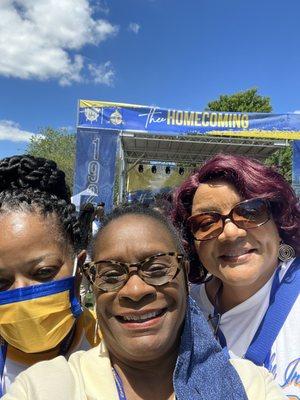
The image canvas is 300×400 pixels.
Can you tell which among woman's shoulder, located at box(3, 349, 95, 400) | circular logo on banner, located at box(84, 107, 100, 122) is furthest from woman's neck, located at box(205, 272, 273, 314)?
circular logo on banner, located at box(84, 107, 100, 122)

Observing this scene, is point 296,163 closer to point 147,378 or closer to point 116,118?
point 116,118

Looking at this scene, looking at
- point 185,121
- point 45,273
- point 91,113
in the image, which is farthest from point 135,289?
point 185,121

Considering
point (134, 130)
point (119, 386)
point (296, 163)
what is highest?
point (134, 130)

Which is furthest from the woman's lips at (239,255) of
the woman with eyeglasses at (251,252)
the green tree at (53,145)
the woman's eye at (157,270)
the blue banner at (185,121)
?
the green tree at (53,145)

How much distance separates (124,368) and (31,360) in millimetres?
518

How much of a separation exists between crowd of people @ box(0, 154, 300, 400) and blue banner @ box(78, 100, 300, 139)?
358 inches

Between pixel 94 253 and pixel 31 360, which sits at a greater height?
pixel 94 253

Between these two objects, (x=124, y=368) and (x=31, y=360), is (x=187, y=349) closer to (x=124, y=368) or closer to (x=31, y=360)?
(x=124, y=368)

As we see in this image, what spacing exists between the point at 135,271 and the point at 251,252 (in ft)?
2.54

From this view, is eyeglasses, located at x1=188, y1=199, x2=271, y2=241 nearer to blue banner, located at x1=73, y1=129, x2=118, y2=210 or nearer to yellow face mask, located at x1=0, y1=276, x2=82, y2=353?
yellow face mask, located at x1=0, y1=276, x2=82, y2=353

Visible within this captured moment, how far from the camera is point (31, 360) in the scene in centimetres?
181

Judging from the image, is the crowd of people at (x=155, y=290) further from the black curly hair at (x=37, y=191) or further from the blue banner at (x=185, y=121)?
the blue banner at (x=185, y=121)

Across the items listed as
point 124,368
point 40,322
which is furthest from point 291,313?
point 40,322

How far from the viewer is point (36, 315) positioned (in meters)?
1.74
